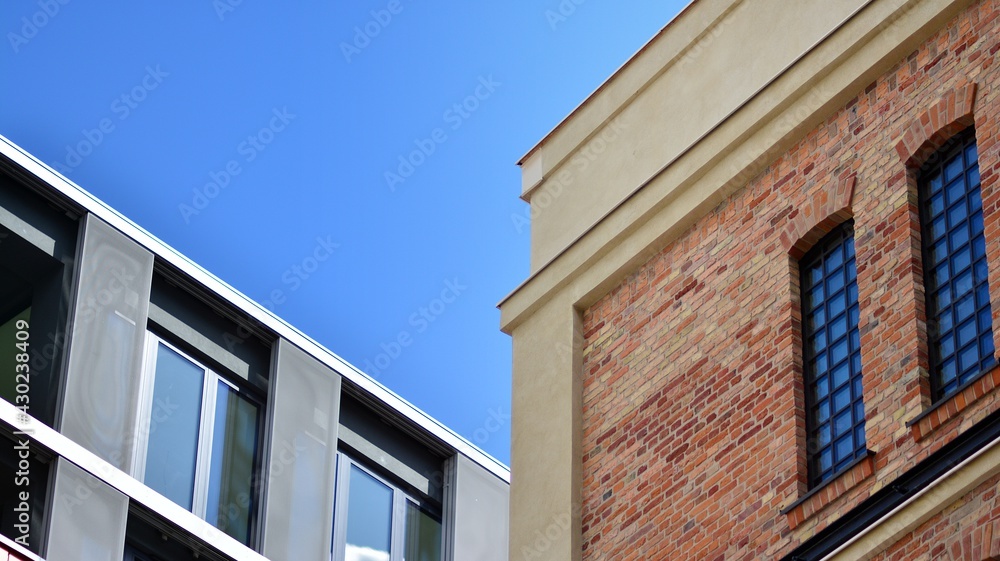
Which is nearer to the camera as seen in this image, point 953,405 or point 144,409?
point 953,405

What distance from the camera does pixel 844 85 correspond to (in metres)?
15.1

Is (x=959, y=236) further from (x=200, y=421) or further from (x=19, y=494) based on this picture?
(x=200, y=421)

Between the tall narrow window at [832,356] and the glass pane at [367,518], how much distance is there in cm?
1245

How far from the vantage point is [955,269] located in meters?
13.7

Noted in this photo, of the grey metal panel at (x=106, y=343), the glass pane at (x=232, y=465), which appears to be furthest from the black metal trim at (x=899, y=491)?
the glass pane at (x=232, y=465)

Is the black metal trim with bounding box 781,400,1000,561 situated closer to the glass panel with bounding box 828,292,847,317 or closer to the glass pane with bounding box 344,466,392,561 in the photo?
the glass panel with bounding box 828,292,847,317

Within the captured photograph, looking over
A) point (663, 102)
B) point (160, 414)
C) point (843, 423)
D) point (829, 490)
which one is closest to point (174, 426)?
point (160, 414)

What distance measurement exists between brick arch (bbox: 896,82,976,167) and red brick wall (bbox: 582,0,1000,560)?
92 mm

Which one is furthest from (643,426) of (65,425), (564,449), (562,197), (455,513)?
(455,513)

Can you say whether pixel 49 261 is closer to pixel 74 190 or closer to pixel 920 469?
pixel 74 190

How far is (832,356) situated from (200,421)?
11.2 m

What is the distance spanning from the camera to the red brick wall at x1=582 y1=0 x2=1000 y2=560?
1364cm

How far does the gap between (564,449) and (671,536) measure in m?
1.94

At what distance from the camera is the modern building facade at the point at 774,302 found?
43.7 feet
